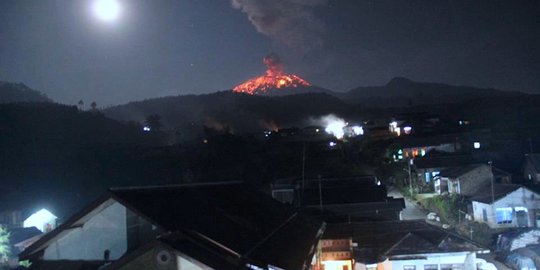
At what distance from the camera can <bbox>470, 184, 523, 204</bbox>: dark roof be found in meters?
19.2

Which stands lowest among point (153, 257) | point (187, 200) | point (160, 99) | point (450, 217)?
point (450, 217)

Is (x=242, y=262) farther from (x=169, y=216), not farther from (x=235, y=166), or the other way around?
(x=235, y=166)

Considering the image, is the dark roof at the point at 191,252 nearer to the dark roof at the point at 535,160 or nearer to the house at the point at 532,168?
the house at the point at 532,168

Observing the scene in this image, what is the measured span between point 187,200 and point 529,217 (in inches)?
671

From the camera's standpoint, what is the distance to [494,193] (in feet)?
65.5

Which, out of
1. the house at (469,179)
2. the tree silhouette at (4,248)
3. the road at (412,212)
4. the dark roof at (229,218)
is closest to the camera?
the dark roof at (229,218)

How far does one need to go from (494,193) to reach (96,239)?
60.8 ft

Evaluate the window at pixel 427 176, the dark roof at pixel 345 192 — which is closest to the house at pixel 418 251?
the dark roof at pixel 345 192

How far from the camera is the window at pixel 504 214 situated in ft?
62.6

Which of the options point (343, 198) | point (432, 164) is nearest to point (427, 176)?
point (432, 164)

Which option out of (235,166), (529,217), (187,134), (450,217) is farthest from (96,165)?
(529,217)

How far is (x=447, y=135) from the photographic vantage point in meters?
31.0

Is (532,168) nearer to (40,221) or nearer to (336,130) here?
(336,130)

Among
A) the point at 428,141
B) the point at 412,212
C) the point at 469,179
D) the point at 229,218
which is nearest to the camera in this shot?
the point at 229,218
